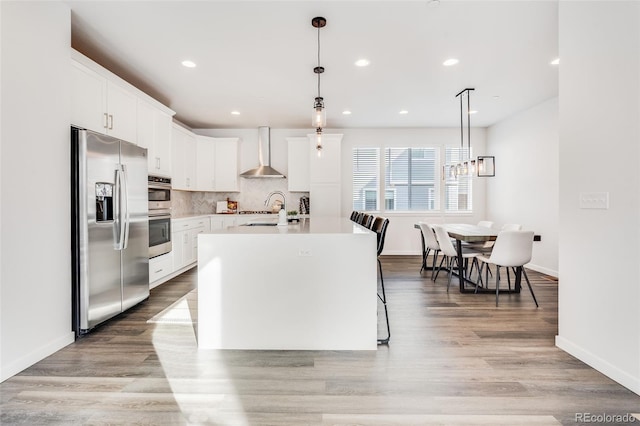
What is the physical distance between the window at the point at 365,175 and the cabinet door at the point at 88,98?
473cm

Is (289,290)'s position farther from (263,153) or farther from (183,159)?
(263,153)

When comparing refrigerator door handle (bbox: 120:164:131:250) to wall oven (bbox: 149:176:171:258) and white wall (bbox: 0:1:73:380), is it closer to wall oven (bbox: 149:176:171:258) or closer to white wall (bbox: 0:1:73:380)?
white wall (bbox: 0:1:73:380)

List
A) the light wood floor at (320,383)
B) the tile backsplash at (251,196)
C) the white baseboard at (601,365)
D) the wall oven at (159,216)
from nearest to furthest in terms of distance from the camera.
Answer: the light wood floor at (320,383), the white baseboard at (601,365), the wall oven at (159,216), the tile backsplash at (251,196)

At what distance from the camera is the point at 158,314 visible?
3.30m

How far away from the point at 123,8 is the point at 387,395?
11.3 ft

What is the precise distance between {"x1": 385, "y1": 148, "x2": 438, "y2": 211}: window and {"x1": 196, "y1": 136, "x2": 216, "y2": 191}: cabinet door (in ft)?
11.7

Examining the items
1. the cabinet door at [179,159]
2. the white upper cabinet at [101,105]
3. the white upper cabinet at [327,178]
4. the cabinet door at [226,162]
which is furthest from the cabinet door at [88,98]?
the white upper cabinet at [327,178]

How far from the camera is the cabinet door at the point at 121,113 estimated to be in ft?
10.9

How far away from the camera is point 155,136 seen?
4309mm

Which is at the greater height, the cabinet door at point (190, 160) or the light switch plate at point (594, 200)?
the cabinet door at point (190, 160)

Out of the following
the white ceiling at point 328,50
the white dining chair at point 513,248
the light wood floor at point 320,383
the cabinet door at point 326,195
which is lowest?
the light wood floor at point 320,383

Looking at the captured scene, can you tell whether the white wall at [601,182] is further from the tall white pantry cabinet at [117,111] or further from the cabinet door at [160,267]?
the cabinet door at [160,267]

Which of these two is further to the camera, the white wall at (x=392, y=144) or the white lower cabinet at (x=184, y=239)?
the white wall at (x=392, y=144)

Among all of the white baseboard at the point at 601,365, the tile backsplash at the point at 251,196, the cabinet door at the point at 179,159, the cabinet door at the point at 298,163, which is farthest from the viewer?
the tile backsplash at the point at 251,196
